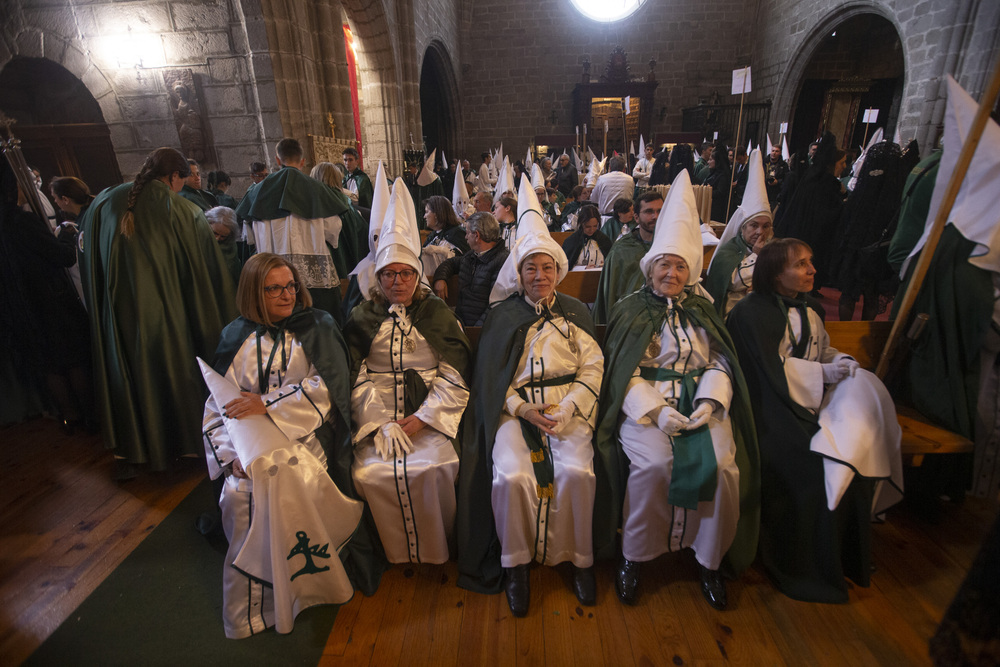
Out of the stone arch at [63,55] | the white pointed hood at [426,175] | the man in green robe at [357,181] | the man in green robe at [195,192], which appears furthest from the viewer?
the white pointed hood at [426,175]

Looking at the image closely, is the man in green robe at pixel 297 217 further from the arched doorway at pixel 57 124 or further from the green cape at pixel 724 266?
the arched doorway at pixel 57 124

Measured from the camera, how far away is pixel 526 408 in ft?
7.21

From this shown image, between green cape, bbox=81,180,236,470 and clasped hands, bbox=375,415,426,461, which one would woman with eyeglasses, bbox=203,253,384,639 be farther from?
green cape, bbox=81,180,236,470

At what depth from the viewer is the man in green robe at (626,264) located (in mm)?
3232

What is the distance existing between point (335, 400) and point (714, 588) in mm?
1950

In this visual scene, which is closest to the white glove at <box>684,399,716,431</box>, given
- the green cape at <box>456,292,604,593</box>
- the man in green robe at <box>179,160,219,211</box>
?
the green cape at <box>456,292,604,593</box>

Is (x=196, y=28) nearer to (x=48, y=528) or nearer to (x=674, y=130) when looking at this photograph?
(x=48, y=528)

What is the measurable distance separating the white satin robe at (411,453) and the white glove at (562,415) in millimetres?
485

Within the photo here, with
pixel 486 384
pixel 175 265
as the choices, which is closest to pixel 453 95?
pixel 175 265

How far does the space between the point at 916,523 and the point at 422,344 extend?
2842mm

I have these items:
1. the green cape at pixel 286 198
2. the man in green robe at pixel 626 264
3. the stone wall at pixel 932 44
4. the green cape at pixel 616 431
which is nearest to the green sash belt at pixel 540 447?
the green cape at pixel 616 431

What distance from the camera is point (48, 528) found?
262cm

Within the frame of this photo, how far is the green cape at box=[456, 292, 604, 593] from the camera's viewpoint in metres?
2.18

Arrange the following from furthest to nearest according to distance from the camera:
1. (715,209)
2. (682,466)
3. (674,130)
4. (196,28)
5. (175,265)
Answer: (674,130), (715,209), (196,28), (175,265), (682,466)
